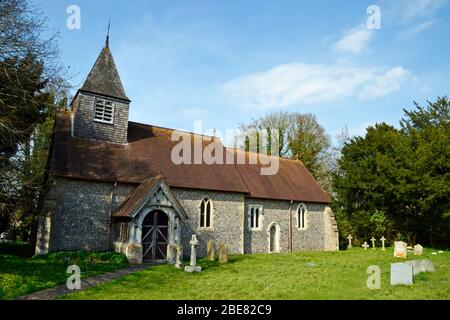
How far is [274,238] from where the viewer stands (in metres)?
26.8

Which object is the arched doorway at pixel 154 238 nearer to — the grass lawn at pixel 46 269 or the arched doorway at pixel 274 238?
the grass lawn at pixel 46 269

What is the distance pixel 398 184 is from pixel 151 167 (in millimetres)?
17899

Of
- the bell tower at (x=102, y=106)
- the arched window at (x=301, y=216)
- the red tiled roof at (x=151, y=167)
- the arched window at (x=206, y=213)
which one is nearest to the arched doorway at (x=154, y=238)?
the red tiled roof at (x=151, y=167)

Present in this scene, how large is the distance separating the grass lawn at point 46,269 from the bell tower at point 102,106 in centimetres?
734

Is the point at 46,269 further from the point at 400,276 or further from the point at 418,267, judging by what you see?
the point at 418,267

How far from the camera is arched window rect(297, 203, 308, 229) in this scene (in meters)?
28.3

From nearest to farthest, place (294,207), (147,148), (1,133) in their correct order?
(1,133), (147,148), (294,207)

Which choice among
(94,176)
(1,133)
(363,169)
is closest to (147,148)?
(94,176)

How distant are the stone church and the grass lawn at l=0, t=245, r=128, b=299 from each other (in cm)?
119

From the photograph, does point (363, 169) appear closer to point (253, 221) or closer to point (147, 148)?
point (253, 221)
